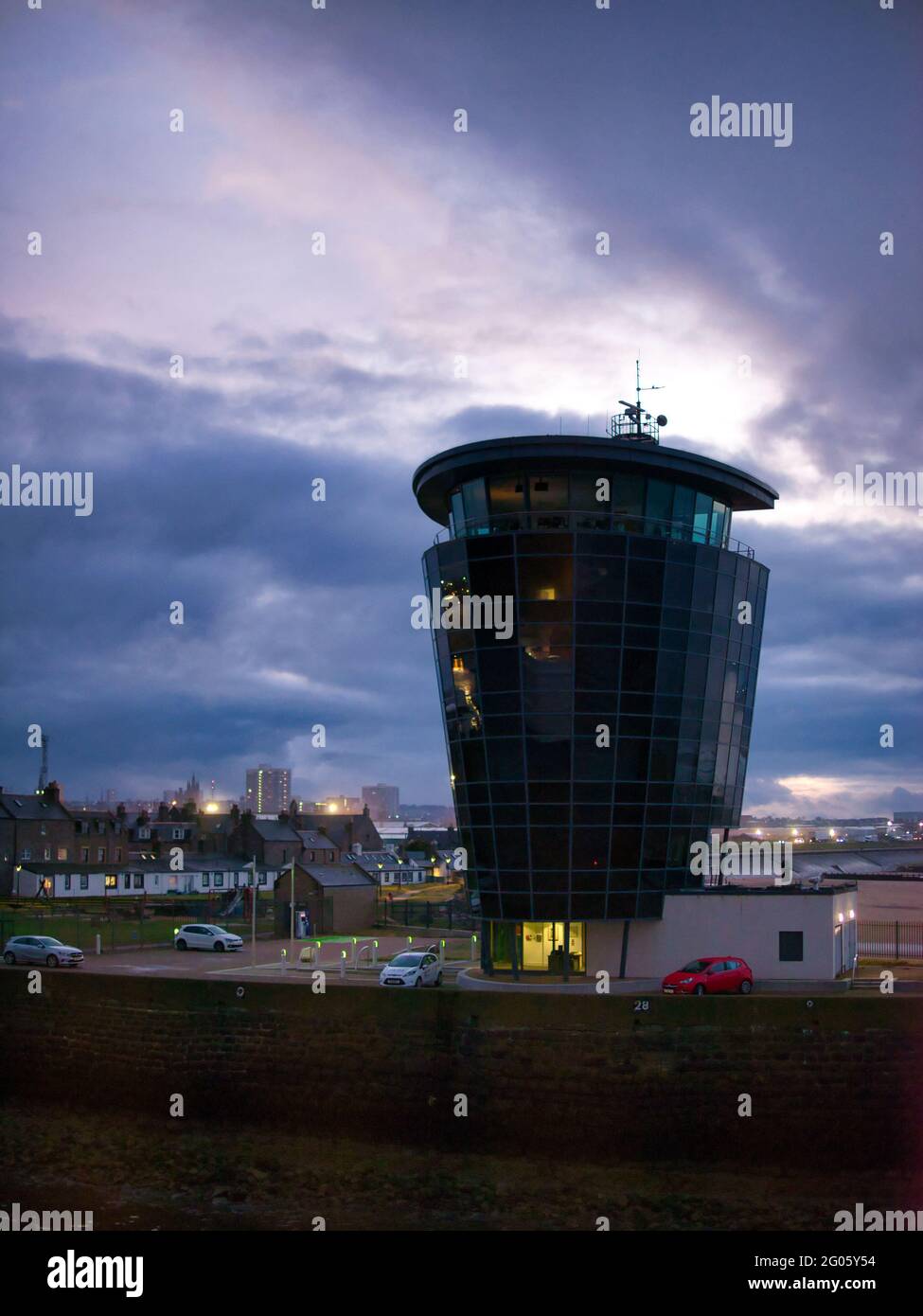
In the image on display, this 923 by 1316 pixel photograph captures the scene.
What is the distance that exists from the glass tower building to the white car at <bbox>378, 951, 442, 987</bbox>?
208 centimetres

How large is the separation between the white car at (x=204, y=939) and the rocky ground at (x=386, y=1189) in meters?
23.1

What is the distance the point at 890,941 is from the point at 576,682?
26.7m

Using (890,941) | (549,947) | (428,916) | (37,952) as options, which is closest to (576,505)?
(549,947)

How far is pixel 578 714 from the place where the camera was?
41.2 meters

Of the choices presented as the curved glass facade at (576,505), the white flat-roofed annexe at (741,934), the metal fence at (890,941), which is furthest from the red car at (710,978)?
the curved glass facade at (576,505)

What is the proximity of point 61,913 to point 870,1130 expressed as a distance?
5666 centimetres

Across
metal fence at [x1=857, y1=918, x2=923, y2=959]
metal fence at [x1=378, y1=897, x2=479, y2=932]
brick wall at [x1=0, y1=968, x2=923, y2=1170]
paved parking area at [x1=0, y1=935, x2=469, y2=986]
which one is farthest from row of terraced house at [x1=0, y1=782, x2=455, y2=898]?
brick wall at [x1=0, y1=968, x2=923, y2=1170]

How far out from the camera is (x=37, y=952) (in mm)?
46844

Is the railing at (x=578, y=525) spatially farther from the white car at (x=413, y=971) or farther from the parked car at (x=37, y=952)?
the parked car at (x=37, y=952)

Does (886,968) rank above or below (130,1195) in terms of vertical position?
above
